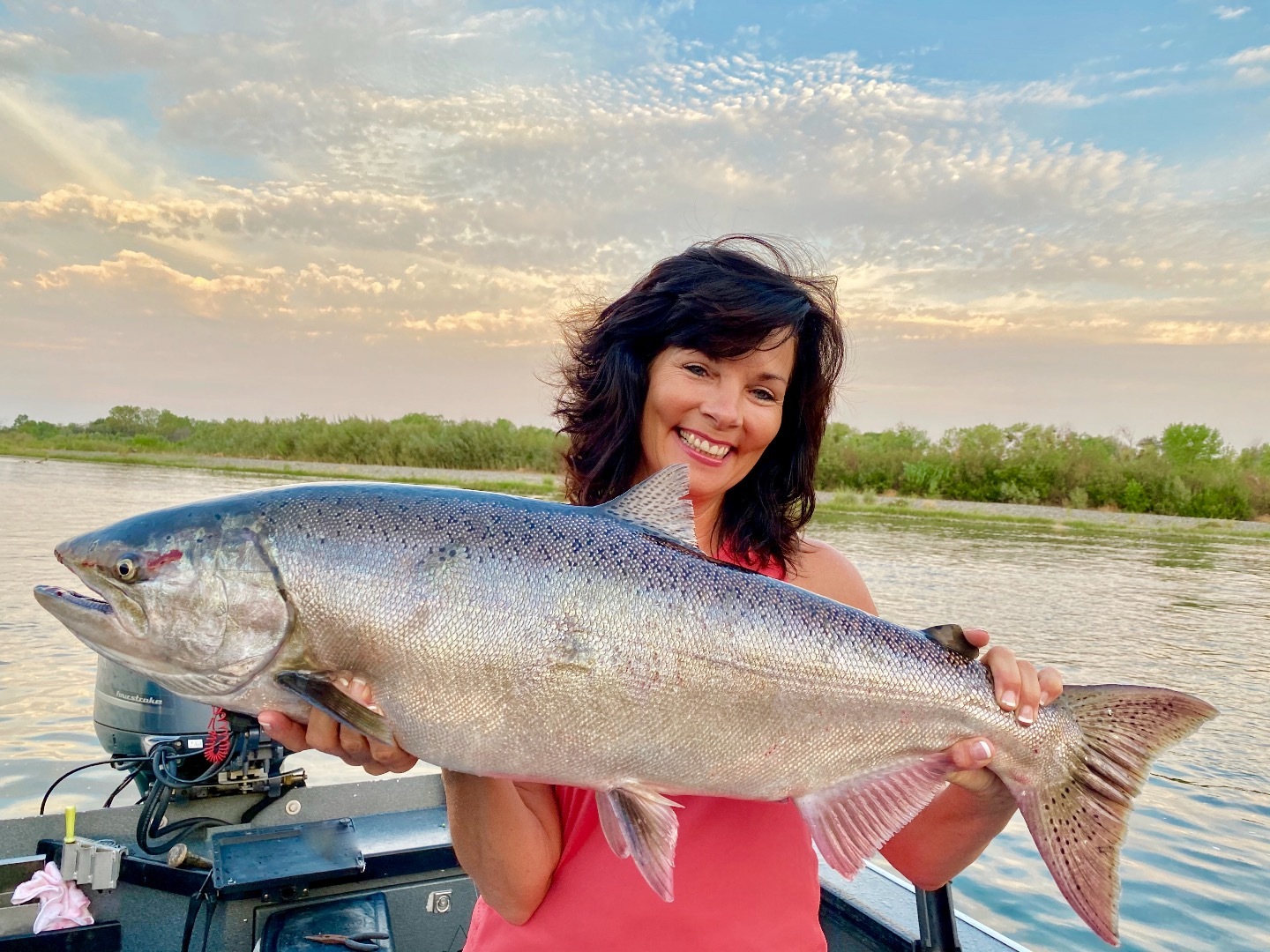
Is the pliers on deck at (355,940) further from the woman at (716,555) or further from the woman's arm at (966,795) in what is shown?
the woman's arm at (966,795)

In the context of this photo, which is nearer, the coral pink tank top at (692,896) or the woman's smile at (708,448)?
the coral pink tank top at (692,896)

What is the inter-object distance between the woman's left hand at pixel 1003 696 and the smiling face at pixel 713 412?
0.80m

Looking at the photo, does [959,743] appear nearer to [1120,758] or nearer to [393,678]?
[1120,758]

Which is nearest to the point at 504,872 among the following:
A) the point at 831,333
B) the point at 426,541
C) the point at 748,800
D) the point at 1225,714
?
the point at 748,800

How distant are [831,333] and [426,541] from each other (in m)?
1.55

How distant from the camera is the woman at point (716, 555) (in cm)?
216

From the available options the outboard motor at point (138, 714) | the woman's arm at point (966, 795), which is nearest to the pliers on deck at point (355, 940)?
the outboard motor at point (138, 714)

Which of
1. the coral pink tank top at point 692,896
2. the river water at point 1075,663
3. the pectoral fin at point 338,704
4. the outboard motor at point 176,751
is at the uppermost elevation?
the pectoral fin at point 338,704

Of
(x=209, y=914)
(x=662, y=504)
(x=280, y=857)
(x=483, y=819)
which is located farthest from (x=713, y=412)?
(x=209, y=914)

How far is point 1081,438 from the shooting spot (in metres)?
41.9

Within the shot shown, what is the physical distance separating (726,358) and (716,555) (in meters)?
0.63

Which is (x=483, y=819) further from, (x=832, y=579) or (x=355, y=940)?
(x=355, y=940)

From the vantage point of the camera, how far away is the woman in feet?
7.07

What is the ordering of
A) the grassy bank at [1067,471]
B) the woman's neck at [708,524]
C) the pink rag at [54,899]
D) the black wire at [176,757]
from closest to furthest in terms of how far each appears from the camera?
1. the woman's neck at [708,524]
2. the pink rag at [54,899]
3. the black wire at [176,757]
4. the grassy bank at [1067,471]
